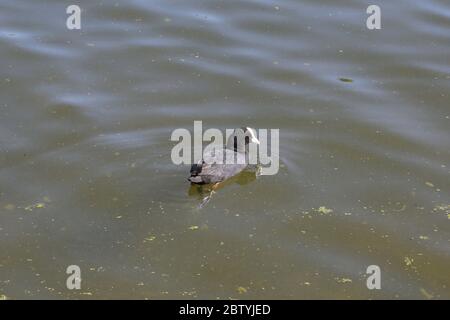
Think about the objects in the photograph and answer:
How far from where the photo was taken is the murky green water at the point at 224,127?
310 inches

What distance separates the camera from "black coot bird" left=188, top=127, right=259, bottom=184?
347 inches

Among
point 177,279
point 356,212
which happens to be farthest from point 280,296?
point 356,212

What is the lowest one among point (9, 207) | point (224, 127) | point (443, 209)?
point (443, 209)

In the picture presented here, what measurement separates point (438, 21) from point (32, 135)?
23.6ft

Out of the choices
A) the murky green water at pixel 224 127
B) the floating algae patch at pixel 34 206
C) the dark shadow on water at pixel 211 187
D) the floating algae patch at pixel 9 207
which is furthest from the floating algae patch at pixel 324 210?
the floating algae patch at pixel 9 207

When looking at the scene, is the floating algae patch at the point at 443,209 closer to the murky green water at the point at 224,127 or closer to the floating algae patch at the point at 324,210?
the murky green water at the point at 224,127

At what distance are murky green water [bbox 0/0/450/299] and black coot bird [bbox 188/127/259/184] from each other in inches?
9.6

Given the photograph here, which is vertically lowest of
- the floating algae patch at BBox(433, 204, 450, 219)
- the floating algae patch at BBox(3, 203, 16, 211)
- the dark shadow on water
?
the floating algae patch at BBox(433, 204, 450, 219)

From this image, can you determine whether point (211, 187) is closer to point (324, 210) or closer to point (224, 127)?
point (324, 210)

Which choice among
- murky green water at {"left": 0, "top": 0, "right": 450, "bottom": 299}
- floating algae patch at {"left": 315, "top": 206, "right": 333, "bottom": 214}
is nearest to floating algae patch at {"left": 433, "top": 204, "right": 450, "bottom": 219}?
murky green water at {"left": 0, "top": 0, "right": 450, "bottom": 299}

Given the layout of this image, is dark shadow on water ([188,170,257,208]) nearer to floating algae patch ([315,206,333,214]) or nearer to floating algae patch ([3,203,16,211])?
floating algae patch ([315,206,333,214])

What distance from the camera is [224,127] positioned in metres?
10.3

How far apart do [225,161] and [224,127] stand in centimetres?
121

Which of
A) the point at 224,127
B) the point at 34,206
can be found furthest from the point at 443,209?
the point at 34,206
